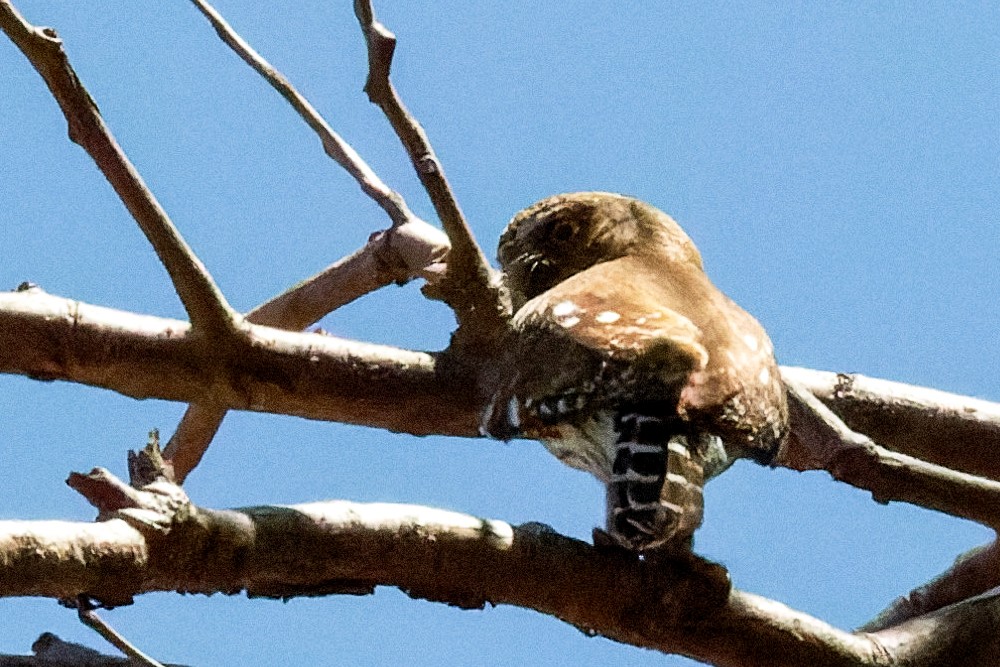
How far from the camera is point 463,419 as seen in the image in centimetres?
252

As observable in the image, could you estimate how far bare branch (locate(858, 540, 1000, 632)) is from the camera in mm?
2914

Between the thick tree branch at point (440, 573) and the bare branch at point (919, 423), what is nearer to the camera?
the thick tree branch at point (440, 573)

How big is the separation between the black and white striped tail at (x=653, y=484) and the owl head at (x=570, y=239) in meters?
1.17

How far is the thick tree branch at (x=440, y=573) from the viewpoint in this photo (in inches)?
64.5

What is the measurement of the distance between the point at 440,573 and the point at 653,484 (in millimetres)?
365

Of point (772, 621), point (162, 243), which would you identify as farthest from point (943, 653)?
point (162, 243)

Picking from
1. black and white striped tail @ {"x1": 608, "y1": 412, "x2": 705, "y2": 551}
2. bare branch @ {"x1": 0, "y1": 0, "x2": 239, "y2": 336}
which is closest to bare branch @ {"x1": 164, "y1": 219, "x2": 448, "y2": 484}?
bare branch @ {"x1": 0, "y1": 0, "x2": 239, "y2": 336}

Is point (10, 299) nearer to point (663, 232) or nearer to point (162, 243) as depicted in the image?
point (162, 243)

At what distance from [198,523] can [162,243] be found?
1.80 feet

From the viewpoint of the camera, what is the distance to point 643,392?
83.6 inches

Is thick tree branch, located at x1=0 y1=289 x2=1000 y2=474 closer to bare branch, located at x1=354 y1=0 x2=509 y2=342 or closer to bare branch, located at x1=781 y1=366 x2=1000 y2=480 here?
bare branch, located at x1=354 y1=0 x2=509 y2=342

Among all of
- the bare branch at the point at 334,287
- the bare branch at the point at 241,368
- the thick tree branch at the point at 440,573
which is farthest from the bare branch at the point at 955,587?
the bare branch at the point at 334,287

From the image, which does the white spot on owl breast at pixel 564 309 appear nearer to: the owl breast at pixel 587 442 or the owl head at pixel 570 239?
the owl breast at pixel 587 442

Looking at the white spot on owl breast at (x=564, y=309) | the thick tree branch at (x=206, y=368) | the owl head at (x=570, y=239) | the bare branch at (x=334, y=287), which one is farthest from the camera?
the owl head at (x=570, y=239)
